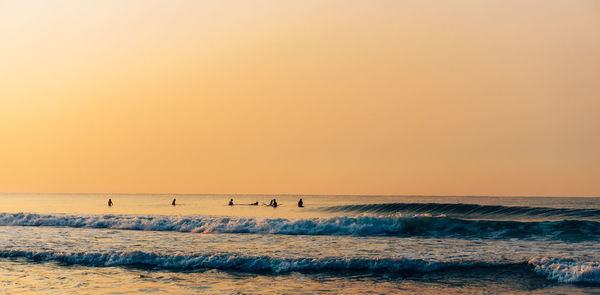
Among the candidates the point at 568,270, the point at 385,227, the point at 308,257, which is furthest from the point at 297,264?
the point at 385,227

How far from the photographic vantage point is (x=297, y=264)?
18.7m

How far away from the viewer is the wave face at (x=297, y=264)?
56.1 ft

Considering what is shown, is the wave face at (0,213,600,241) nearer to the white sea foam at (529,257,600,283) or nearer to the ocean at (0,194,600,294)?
the ocean at (0,194,600,294)

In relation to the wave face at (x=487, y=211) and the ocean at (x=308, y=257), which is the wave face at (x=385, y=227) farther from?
the wave face at (x=487, y=211)

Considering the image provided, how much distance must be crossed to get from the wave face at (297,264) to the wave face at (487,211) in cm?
2998

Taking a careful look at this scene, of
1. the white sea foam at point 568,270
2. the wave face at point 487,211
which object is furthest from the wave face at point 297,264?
the wave face at point 487,211

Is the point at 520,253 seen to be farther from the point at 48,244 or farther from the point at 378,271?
the point at 48,244

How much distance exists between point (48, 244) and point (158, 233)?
7.00 m

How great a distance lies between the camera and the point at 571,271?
1647cm

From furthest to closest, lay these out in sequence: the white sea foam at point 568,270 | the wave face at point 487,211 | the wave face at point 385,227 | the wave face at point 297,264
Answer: the wave face at point 487,211 → the wave face at point 385,227 → the wave face at point 297,264 → the white sea foam at point 568,270

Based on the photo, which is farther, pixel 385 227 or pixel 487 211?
pixel 487 211

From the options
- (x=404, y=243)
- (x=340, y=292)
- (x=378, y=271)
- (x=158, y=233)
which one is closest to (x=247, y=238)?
(x=158, y=233)

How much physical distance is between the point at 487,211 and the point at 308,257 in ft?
118

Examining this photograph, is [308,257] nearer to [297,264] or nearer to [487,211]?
[297,264]
